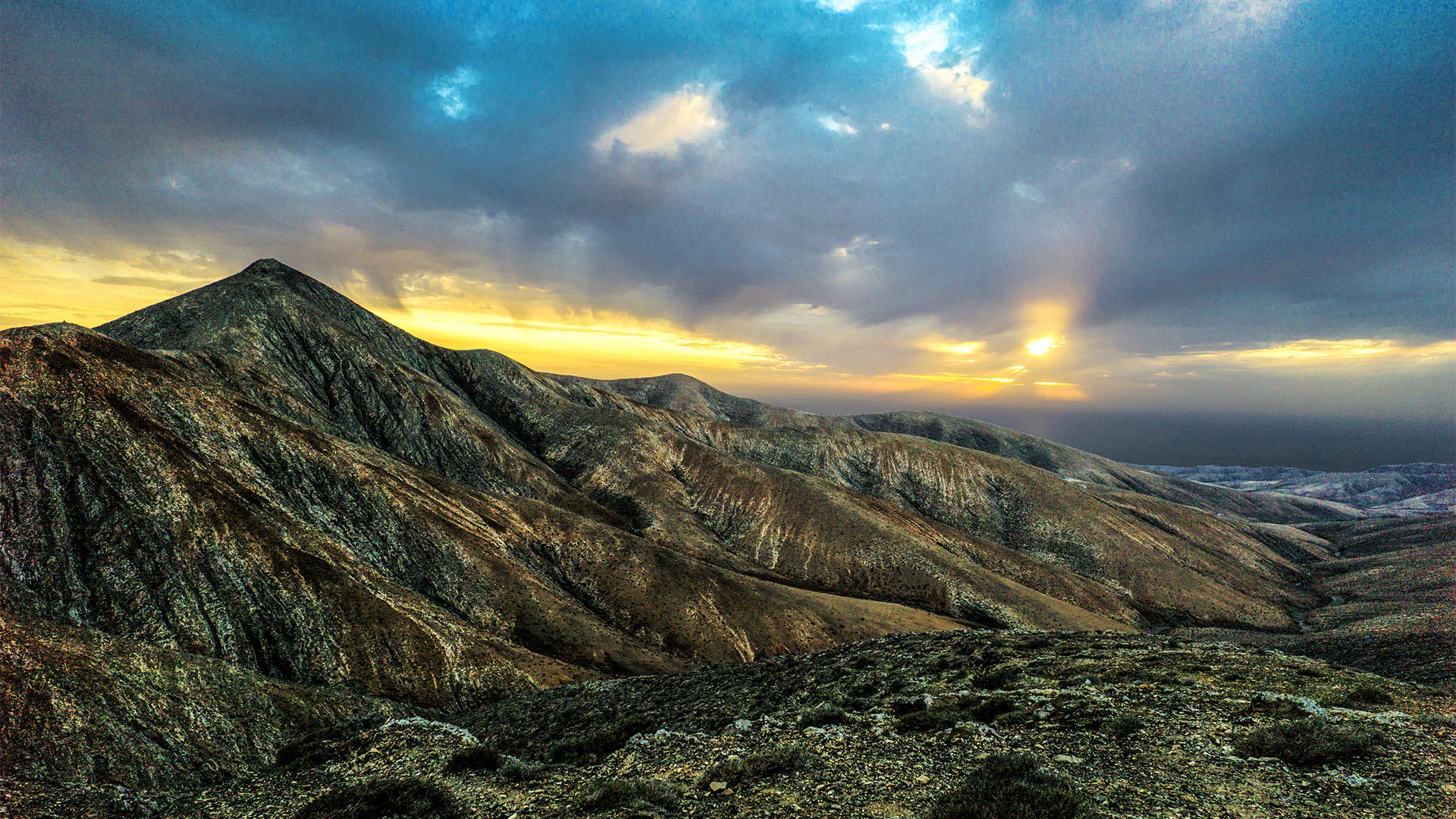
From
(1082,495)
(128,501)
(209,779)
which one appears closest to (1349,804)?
(209,779)

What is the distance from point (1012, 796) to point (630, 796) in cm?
903

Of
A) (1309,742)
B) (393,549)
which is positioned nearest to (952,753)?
(1309,742)

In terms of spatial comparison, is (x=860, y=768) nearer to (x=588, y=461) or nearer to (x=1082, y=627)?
(x=1082, y=627)

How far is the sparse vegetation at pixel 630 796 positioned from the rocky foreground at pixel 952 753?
49 mm

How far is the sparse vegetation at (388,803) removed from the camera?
13.7 metres

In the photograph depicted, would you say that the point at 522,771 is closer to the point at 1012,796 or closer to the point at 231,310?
the point at 1012,796

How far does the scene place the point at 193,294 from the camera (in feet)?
304

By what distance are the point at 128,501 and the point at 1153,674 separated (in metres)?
64.3

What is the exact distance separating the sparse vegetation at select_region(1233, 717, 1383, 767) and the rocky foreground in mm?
51

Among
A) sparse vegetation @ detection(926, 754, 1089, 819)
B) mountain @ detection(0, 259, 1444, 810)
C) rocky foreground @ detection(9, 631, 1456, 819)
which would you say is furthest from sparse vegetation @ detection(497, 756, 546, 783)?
mountain @ detection(0, 259, 1444, 810)

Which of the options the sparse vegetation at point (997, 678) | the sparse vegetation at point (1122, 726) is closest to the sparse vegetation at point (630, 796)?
the sparse vegetation at point (1122, 726)

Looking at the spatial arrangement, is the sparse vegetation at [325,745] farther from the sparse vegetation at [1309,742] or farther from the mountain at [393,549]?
the sparse vegetation at [1309,742]

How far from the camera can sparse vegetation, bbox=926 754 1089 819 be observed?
31.1 ft

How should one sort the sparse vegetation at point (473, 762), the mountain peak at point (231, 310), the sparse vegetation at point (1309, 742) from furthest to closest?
the mountain peak at point (231, 310) < the sparse vegetation at point (473, 762) < the sparse vegetation at point (1309, 742)
